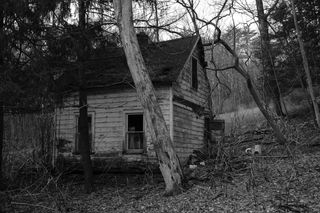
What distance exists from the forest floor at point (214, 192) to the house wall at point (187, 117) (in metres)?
1.93

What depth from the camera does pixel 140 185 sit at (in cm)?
1134

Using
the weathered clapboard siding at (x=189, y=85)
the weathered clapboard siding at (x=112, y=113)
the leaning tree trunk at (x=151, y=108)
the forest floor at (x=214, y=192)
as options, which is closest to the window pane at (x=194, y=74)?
the weathered clapboard siding at (x=189, y=85)

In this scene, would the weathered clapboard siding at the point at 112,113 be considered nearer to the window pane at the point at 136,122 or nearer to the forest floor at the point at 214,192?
the window pane at the point at 136,122

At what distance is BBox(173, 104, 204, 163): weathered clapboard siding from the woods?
1.7 inches

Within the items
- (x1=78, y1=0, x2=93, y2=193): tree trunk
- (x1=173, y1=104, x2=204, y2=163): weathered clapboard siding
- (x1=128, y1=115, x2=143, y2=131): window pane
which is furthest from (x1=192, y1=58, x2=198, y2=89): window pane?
(x1=78, y1=0, x2=93, y2=193): tree trunk

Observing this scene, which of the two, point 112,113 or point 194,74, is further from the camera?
point 194,74

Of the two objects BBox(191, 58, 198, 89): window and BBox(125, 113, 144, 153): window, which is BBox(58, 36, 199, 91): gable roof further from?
BBox(125, 113, 144, 153): window

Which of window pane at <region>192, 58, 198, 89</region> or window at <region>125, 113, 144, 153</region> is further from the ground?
window pane at <region>192, 58, 198, 89</region>

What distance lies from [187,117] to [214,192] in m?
5.98

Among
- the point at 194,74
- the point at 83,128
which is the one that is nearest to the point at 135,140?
the point at 83,128

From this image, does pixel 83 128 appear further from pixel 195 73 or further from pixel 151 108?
pixel 195 73

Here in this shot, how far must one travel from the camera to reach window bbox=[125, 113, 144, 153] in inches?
498

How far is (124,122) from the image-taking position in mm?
12797

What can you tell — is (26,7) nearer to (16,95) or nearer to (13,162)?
(16,95)
